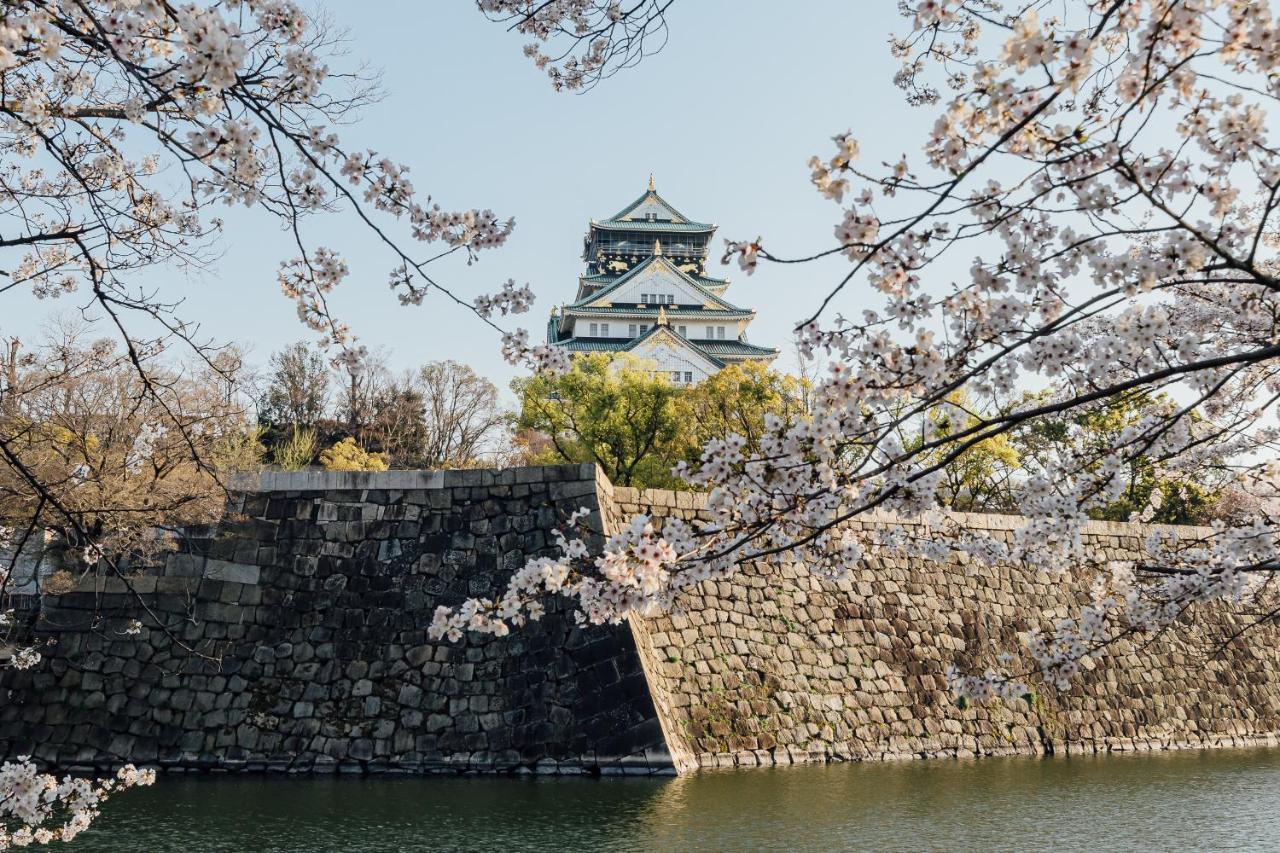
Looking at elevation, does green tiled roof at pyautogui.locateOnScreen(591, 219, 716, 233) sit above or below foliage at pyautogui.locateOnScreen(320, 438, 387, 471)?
above

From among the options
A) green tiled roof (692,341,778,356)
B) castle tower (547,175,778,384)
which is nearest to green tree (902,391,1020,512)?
castle tower (547,175,778,384)

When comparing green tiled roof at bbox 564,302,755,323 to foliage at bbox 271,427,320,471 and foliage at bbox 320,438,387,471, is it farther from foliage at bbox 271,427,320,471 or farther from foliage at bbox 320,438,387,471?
foliage at bbox 320,438,387,471

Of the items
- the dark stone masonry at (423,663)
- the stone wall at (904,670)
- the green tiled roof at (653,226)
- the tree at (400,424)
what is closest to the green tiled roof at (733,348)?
the green tiled roof at (653,226)

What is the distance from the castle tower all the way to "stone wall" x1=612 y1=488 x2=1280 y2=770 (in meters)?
21.4

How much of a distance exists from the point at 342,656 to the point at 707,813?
3780 millimetres

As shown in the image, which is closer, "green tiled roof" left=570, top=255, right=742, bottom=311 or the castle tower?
the castle tower

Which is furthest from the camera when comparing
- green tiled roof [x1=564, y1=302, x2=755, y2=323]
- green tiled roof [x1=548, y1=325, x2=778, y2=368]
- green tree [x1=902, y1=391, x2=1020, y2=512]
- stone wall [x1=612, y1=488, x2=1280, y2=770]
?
green tiled roof [x1=564, y1=302, x2=755, y2=323]

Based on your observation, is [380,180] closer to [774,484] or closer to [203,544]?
[774,484]

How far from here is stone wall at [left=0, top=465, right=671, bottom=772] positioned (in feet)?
30.2

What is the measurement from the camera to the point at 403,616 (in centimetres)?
972

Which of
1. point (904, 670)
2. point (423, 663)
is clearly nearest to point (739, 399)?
point (904, 670)

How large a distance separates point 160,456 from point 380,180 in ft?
21.8

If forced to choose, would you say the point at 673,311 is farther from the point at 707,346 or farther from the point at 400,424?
the point at 400,424

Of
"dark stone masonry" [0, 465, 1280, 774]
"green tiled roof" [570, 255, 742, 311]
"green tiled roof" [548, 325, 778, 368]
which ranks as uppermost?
"green tiled roof" [570, 255, 742, 311]
